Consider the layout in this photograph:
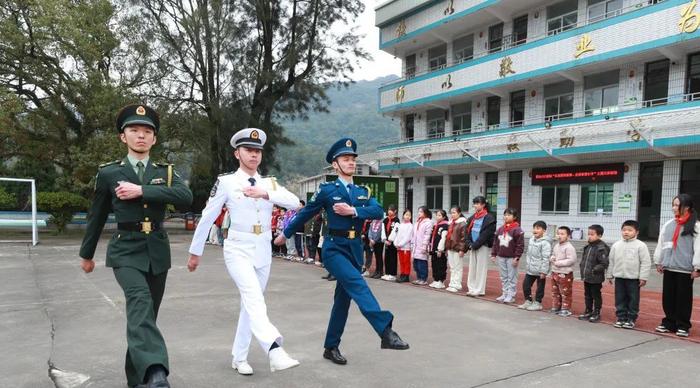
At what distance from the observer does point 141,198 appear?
11.7 ft

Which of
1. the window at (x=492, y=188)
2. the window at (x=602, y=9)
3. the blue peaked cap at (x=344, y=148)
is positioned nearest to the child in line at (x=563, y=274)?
the blue peaked cap at (x=344, y=148)

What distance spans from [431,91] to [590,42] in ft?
25.6

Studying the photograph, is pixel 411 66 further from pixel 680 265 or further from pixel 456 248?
pixel 680 265

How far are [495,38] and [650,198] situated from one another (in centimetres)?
940

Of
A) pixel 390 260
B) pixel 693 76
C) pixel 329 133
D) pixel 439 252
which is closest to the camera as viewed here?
pixel 439 252

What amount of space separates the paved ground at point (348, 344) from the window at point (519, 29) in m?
15.2

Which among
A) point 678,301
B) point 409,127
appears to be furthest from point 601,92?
point 678,301

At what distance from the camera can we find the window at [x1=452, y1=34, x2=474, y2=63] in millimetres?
22766

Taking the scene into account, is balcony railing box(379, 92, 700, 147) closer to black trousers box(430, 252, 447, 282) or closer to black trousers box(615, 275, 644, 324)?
black trousers box(430, 252, 447, 282)

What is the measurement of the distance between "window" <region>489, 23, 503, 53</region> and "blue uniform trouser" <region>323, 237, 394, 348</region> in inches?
750

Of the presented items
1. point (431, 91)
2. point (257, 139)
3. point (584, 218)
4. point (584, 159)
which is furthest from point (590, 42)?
point (257, 139)

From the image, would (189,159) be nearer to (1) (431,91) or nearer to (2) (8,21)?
(2) (8,21)

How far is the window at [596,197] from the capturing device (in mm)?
16984

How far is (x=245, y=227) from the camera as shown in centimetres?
410
